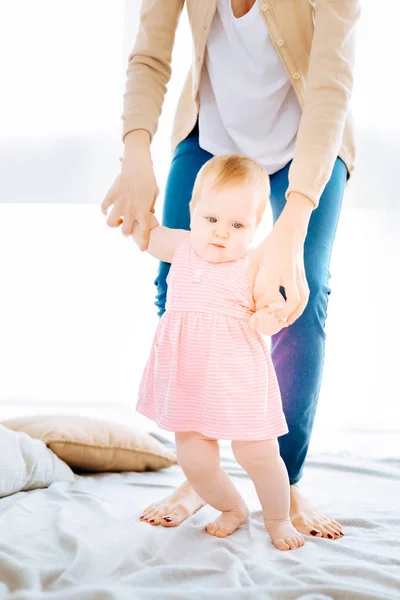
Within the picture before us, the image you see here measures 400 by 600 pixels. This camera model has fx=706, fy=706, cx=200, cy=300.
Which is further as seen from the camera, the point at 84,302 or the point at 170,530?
the point at 84,302

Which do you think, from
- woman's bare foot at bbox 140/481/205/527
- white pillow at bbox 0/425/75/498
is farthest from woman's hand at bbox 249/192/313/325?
white pillow at bbox 0/425/75/498

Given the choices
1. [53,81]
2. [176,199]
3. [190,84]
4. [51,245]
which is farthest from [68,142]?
[176,199]

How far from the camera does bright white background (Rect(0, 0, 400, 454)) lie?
8.56ft

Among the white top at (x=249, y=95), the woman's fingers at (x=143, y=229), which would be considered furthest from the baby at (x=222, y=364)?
the white top at (x=249, y=95)

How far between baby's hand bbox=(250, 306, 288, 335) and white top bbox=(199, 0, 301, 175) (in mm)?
449

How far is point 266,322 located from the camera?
1250 mm

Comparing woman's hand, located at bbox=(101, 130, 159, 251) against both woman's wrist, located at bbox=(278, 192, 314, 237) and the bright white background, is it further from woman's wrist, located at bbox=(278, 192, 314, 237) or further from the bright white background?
the bright white background

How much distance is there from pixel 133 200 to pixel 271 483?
2.02 feet

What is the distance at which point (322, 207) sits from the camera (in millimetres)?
1500

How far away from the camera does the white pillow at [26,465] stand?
151 cm

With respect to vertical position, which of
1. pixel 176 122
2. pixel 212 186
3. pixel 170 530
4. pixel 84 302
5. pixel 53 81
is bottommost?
pixel 170 530

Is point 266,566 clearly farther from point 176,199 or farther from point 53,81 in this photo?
point 53,81

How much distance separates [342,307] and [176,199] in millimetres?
1206

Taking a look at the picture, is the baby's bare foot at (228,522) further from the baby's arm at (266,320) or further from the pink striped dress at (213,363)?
the baby's arm at (266,320)
